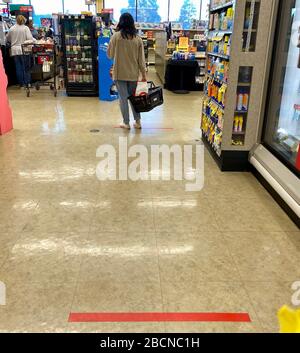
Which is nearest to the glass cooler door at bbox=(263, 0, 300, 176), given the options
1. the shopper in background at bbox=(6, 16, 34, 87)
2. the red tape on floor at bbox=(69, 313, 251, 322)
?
the red tape on floor at bbox=(69, 313, 251, 322)

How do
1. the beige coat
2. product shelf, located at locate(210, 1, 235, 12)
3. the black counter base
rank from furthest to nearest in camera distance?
the beige coat < the black counter base < product shelf, located at locate(210, 1, 235, 12)

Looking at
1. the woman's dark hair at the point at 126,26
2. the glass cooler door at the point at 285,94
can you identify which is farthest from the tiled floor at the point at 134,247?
the woman's dark hair at the point at 126,26

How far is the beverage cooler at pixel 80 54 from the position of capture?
7.88 metres

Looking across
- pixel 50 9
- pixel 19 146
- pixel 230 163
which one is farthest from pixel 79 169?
pixel 50 9

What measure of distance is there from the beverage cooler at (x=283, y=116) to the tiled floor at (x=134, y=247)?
240 mm

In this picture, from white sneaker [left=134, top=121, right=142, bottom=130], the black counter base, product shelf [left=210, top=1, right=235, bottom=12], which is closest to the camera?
product shelf [left=210, top=1, right=235, bottom=12]

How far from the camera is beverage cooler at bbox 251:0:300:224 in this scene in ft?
10.5

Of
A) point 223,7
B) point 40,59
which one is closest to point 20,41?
point 40,59

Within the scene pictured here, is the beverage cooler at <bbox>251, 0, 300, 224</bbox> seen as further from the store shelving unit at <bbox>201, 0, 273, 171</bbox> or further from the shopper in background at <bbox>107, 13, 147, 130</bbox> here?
the shopper in background at <bbox>107, 13, 147, 130</bbox>

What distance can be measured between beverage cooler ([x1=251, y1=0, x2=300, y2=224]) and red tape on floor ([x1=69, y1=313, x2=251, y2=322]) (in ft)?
4.53

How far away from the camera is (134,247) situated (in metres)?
2.50

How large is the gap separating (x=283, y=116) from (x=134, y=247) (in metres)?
2.34

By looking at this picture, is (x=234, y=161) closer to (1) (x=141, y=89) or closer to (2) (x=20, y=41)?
(1) (x=141, y=89)

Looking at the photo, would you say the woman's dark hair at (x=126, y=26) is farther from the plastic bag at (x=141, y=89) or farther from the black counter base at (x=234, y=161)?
the black counter base at (x=234, y=161)
